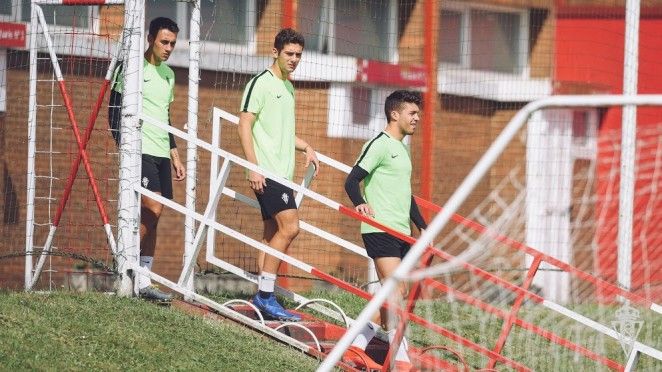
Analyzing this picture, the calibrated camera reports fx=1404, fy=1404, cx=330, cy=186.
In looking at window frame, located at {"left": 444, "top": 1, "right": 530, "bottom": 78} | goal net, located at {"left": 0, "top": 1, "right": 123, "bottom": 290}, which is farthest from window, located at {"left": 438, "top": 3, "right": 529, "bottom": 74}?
goal net, located at {"left": 0, "top": 1, "right": 123, "bottom": 290}

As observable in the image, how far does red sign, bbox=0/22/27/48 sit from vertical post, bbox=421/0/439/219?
14.1 ft

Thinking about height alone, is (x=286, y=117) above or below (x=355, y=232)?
above

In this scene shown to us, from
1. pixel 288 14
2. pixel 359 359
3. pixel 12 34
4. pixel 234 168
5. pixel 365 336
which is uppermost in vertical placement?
pixel 288 14

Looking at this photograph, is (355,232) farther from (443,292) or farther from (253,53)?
(443,292)

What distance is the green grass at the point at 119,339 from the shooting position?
805 cm

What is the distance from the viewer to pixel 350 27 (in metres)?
13.8

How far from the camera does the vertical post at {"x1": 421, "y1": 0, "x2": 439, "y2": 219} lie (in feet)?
47.2

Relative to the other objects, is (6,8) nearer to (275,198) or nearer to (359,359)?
(275,198)

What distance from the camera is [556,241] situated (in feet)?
34.6

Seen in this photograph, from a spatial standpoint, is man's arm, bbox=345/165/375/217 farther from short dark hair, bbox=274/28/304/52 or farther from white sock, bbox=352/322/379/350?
short dark hair, bbox=274/28/304/52

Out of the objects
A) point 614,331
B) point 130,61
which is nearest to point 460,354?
Result: point 614,331

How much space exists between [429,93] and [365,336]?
563 cm

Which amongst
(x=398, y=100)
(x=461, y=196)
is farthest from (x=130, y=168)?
(x=461, y=196)

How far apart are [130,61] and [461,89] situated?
722 cm
